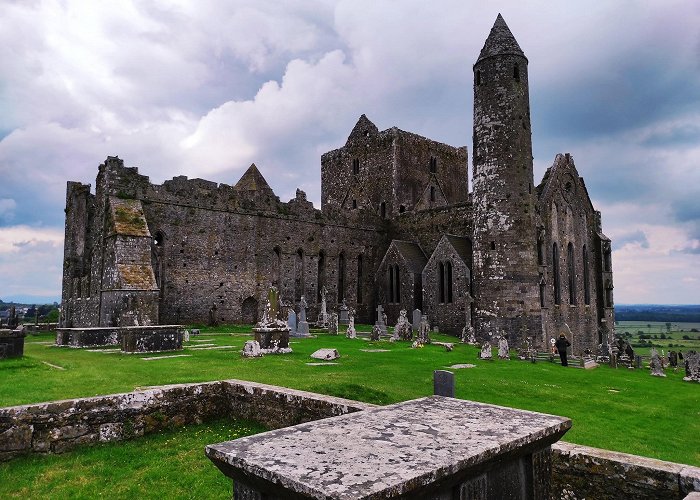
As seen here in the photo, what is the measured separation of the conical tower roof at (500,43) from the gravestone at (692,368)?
53.6 feet

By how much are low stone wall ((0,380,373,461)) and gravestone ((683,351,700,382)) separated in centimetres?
1629

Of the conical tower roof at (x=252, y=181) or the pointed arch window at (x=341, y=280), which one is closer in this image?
the pointed arch window at (x=341, y=280)

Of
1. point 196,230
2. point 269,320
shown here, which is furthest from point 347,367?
point 196,230

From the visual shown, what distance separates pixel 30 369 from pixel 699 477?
12.0m

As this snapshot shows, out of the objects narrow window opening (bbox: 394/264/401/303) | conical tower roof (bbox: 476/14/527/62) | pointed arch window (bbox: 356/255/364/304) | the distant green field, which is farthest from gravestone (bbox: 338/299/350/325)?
the distant green field

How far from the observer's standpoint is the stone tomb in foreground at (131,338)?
49.4 ft

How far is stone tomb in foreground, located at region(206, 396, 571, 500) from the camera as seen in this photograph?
236cm

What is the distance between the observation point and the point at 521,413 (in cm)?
370

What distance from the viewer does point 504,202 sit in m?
24.6

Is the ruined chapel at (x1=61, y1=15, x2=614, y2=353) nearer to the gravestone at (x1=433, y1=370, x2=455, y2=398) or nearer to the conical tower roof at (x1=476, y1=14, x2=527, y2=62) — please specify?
the conical tower roof at (x1=476, y1=14, x2=527, y2=62)

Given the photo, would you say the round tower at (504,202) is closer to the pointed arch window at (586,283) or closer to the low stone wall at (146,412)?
the pointed arch window at (586,283)

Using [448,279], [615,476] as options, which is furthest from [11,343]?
[448,279]

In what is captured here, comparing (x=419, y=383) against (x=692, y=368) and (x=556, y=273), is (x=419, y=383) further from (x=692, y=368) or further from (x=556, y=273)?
(x=556, y=273)

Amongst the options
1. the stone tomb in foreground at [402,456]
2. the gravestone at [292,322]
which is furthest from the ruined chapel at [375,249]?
the stone tomb in foreground at [402,456]
